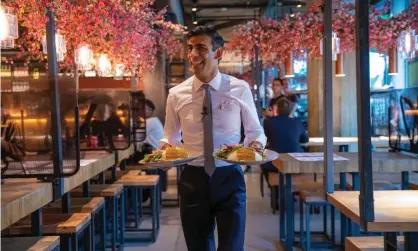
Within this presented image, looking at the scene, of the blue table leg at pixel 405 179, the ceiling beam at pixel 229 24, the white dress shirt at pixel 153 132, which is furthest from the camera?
the ceiling beam at pixel 229 24

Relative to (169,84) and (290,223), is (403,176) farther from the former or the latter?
(169,84)

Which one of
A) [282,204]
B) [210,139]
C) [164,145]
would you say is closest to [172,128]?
[164,145]

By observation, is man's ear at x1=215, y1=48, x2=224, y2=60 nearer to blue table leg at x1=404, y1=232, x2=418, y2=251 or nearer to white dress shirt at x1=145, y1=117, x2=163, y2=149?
blue table leg at x1=404, y1=232, x2=418, y2=251

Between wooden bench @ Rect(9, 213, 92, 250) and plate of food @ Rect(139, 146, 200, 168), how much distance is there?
3.46 ft

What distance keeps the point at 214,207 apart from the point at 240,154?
1.27 feet

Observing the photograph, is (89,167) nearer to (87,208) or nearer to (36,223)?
(87,208)

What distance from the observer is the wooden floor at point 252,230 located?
534 centimetres

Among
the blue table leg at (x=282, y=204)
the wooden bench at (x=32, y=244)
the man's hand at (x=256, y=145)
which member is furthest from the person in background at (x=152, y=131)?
the man's hand at (x=256, y=145)

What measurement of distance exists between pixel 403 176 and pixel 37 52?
3982 millimetres

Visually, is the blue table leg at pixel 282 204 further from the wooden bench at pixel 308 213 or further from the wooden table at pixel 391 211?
the wooden table at pixel 391 211

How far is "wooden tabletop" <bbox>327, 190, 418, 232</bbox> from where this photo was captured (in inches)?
88.8

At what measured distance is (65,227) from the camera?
3.43 m

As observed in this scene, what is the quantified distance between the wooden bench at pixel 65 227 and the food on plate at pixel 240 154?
1370 mm

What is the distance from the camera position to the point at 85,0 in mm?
4562
